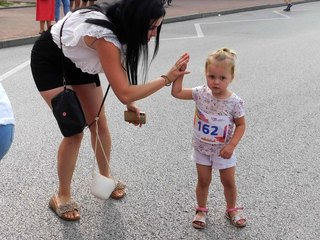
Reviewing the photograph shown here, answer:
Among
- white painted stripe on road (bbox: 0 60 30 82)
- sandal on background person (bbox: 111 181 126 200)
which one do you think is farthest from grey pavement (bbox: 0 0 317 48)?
sandal on background person (bbox: 111 181 126 200)

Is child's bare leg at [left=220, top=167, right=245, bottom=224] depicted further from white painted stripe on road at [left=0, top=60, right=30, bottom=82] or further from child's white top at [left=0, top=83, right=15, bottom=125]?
white painted stripe on road at [left=0, top=60, right=30, bottom=82]

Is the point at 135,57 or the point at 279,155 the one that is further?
the point at 279,155

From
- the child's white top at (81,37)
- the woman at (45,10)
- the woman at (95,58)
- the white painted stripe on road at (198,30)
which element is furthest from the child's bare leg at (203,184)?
the white painted stripe on road at (198,30)

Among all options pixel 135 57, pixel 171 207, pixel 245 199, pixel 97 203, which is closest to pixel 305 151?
pixel 245 199

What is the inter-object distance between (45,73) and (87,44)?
16.5 inches

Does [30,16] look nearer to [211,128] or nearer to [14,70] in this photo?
[14,70]

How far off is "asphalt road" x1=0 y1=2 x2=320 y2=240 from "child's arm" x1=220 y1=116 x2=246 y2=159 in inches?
20.3

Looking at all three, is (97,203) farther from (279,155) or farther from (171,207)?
(279,155)

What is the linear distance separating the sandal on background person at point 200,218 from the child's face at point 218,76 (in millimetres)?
795

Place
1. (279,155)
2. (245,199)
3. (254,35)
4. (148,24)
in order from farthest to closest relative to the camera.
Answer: (254,35) → (279,155) → (245,199) → (148,24)

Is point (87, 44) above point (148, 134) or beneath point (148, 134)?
above

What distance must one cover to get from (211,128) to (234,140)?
15 centimetres

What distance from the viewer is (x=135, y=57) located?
255 centimetres

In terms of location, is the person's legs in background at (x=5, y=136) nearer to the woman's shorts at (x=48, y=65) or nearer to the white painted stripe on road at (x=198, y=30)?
the woman's shorts at (x=48, y=65)
